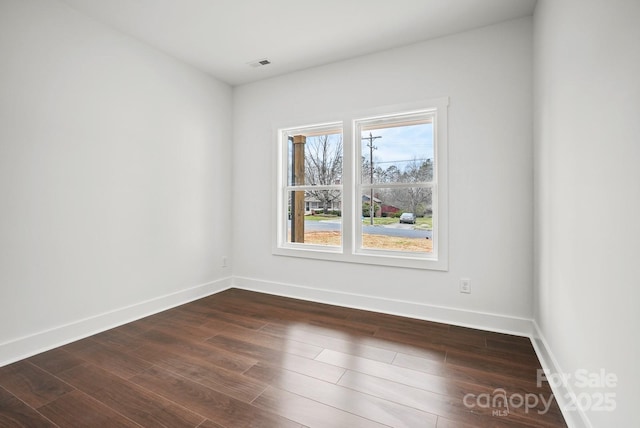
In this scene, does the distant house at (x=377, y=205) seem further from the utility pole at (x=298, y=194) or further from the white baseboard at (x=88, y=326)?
the white baseboard at (x=88, y=326)

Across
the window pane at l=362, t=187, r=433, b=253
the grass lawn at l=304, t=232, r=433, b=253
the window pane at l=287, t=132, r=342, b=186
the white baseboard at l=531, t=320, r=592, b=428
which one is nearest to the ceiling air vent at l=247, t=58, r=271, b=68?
the window pane at l=287, t=132, r=342, b=186

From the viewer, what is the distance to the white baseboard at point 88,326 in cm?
210

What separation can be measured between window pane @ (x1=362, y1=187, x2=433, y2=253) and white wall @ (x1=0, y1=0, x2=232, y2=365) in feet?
6.51

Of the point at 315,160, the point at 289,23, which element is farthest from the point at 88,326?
the point at 289,23

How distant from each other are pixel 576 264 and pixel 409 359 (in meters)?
1.19

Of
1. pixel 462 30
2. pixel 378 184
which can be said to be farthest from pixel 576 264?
pixel 462 30

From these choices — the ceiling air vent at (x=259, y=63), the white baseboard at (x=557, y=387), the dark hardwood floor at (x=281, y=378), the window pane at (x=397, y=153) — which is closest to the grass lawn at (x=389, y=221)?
the window pane at (x=397, y=153)

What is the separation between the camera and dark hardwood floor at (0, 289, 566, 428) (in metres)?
1.55

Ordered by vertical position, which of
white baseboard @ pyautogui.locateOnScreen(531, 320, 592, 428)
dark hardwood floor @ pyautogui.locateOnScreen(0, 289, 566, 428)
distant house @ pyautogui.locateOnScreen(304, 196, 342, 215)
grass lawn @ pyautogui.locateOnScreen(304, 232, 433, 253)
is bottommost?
dark hardwood floor @ pyautogui.locateOnScreen(0, 289, 566, 428)

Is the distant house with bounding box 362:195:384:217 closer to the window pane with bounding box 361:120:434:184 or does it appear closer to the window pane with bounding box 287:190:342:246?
the window pane with bounding box 361:120:434:184

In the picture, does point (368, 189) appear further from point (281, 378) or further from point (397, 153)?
point (281, 378)

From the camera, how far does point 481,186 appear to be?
105 inches

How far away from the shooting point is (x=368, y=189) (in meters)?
3.27

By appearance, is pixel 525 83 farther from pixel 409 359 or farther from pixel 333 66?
pixel 409 359
